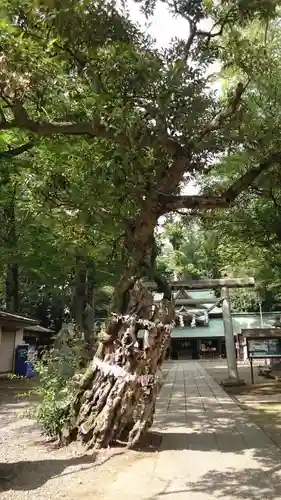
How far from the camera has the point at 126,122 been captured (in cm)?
589

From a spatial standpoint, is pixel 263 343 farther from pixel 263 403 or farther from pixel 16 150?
pixel 16 150

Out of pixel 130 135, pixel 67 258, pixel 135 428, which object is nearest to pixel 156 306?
pixel 135 428

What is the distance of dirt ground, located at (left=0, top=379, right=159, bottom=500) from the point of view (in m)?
4.74

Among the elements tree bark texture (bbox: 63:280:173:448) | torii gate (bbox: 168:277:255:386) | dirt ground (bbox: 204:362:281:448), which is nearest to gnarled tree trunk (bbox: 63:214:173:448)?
tree bark texture (bbox: 63:280:173:448)

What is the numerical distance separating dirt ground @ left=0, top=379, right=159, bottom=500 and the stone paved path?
20 centimetres

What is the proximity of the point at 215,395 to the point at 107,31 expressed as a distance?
34.4ft

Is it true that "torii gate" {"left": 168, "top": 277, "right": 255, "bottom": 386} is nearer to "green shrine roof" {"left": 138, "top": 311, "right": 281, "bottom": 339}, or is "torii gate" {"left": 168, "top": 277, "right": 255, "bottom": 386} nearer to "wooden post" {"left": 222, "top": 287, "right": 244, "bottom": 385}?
"wooden post" {"left": 222, "top": 287, "right": 244, "bottom": 385}

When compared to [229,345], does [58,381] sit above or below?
below

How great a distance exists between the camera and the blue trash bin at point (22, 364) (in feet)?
67.8

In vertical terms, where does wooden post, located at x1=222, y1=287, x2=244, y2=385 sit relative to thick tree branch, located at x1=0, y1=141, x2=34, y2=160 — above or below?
below

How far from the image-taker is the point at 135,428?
21.0 ft

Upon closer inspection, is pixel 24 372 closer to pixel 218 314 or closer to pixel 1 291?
pixel 1 291

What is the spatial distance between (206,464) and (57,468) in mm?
1930

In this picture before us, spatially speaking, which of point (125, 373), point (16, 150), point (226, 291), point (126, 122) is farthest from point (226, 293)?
point (126, 122)
